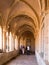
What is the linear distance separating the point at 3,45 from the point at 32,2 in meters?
5.73

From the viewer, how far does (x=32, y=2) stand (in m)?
12.5

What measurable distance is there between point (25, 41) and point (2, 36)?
73.4ft

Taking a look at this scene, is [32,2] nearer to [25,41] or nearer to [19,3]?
[19,3]

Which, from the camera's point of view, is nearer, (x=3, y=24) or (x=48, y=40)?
(x=48, y=40)

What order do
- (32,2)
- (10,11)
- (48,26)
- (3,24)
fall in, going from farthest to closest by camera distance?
(3,24)
(10,11)
(32,2)
(48,26)

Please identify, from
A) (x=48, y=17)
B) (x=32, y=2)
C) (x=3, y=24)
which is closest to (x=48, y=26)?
(x=48, y=17)

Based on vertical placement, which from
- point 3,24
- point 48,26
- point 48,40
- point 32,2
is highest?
point 32,2

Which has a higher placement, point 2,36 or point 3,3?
point 3,3

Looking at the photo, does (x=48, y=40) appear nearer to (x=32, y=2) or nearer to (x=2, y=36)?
(x=32, y=2)

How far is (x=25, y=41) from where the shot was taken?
1526 inches

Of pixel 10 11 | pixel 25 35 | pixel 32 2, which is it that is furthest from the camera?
pixel 25 35

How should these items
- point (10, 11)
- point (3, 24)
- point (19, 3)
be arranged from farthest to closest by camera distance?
point (3, 24), point (10, 11), point (19, 3)

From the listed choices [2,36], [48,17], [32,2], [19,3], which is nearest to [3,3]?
[19,3]

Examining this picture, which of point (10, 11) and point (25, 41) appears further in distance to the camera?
point (25, 41)
